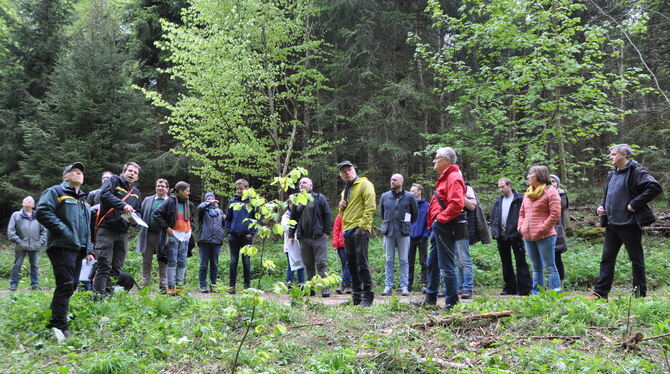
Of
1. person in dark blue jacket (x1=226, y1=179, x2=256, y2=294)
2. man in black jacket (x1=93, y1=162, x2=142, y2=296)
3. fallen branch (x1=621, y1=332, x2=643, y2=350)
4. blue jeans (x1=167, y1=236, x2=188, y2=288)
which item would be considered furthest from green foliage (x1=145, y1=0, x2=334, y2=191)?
fallen branch (x1=621, y1=332, x2=643, y2=350)

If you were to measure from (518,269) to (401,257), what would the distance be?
220 cm

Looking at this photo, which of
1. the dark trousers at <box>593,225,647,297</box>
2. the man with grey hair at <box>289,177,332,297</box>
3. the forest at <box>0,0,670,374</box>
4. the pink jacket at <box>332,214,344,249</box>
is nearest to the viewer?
the forest at <box>0,0,670,374</box>

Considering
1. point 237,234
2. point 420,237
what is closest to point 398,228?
point 420,237

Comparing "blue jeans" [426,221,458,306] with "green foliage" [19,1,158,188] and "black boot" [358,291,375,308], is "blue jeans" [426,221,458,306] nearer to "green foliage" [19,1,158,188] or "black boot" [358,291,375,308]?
"black boot" [358,291,375,308]

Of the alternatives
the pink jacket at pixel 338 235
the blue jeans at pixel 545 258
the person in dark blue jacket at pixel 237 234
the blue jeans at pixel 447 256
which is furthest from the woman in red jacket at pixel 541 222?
the person in dark blue jacket at pixel 237 234

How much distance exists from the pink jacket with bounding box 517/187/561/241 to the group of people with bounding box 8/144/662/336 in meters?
0.02

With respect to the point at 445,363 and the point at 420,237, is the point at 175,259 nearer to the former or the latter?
the point at 420,237

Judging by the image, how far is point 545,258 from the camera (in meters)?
6.41

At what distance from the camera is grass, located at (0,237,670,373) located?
12.0ft

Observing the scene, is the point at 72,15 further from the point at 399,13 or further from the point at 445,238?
the point at 445,238

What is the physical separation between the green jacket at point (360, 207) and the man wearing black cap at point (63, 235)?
3.58m

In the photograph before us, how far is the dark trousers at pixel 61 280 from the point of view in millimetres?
5086

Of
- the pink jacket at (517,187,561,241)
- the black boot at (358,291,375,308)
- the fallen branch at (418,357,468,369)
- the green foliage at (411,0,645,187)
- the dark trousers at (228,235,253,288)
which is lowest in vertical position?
the fallen branch at (418,357,468,369)

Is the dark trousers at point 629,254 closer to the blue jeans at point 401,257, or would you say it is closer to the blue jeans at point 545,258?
the blue jeans at point 545,258
